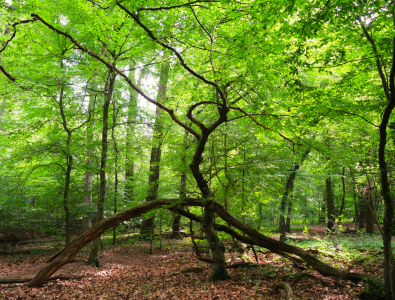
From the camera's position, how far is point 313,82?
9.16m

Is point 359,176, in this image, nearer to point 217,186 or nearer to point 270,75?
point 270,75

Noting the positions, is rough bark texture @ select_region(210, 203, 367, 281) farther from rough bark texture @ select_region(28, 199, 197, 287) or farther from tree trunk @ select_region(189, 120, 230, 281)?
rough bark texture @ select_region(28, 199, 197, 287)

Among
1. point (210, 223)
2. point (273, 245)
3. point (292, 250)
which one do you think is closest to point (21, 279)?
point (210, 223)

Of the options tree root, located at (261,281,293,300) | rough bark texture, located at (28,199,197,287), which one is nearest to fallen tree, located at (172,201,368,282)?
rough bark texture, located at (28,199,197,287)

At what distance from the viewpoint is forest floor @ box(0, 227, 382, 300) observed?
4.52 metres

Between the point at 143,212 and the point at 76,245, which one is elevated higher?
the point at 143,212

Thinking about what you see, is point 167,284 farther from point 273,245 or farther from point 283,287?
point 273,245

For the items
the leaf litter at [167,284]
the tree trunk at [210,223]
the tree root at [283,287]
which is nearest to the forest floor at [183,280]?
the leaf litter at [167,284]

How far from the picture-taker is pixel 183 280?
5.48m

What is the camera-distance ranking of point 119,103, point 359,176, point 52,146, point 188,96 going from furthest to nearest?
1. point 119,103
2. point 52,146
3. point 188,96
4. point 359,176

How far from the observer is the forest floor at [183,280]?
452cm

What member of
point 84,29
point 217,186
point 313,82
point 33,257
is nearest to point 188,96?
point 217,186

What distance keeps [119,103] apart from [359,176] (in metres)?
7.56

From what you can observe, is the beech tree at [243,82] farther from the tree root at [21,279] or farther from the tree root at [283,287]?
the tree root at [283,287]
